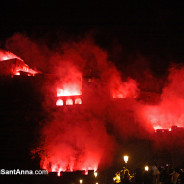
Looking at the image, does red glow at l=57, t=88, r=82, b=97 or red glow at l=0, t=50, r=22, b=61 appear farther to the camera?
red glow at l=0, t=50, r=22, b=61

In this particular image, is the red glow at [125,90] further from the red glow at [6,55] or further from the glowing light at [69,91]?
the red glow at [6,55]

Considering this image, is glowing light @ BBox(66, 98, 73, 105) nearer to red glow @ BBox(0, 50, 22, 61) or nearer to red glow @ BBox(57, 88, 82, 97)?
red glow @ BBox(57, 88, 82, 97)

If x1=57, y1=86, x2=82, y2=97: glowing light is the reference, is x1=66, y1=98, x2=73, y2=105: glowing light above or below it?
below

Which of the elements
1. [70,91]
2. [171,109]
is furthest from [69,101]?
[171,109]

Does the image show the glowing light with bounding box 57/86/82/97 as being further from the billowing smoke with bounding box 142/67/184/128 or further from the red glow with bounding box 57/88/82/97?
the billowing smoke with bounding box 142/67/184/128

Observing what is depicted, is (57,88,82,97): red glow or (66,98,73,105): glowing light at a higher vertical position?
(57,88,82,97): red glow

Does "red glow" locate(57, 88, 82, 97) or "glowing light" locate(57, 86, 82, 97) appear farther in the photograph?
"red glow" locate(57, 88, 82, 97)

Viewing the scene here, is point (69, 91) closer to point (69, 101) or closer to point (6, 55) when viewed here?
point (69, 101)

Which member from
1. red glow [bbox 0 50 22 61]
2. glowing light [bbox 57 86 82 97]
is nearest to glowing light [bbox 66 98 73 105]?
glowing light [bbox 57 86 82 97]

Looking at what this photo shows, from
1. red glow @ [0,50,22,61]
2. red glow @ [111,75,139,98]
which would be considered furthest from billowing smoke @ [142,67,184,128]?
red glow @ [0,50,22,61]

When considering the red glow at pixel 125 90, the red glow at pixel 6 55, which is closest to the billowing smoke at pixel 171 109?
the red glow at pixel 125 90

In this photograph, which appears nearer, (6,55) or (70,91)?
(70,91)

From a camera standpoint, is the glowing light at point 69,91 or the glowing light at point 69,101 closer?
the glowing light at point 69,101

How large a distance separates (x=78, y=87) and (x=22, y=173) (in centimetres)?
1581
